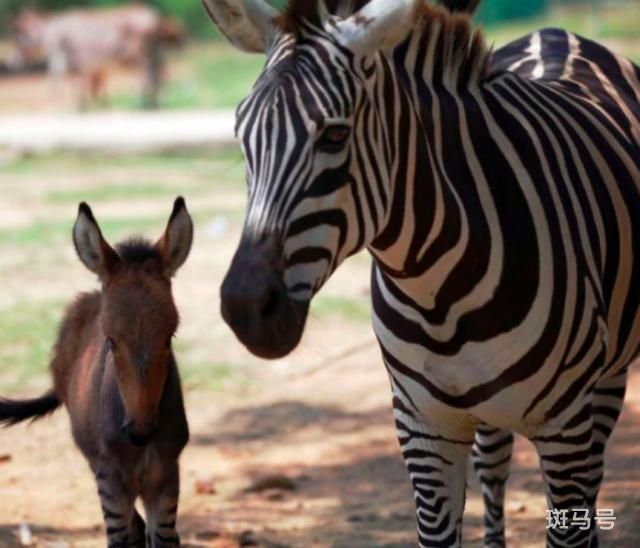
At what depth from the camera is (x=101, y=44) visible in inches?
1230

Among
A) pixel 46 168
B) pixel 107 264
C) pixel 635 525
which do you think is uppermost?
pixel 46 168

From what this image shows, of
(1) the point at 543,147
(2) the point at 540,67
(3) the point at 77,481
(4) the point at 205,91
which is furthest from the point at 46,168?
(1) the point at 543,147

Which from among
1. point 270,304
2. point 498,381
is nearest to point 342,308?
point 498,381

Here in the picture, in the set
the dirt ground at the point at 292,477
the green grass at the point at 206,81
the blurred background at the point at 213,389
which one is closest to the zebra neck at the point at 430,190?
the blurred background at the point at 213,389

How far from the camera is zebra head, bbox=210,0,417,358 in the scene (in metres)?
3.65

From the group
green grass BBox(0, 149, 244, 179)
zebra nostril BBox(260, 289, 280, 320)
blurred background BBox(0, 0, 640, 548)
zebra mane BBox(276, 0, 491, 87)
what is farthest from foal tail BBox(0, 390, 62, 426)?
green grass BBox(0, 149, 244, 179)

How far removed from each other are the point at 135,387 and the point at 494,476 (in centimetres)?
172

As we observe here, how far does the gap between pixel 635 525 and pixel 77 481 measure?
2891 millimetres

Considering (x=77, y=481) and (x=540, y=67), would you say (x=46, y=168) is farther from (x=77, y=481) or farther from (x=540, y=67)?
(x=540, y=67)

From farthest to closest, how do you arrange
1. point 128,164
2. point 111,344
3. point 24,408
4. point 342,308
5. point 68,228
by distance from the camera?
1. point 128,164
2. point 68,228
3. point 342,308
4. point 24,408
5. point 111,344

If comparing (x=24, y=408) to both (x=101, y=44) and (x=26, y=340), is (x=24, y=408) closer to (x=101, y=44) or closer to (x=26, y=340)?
(x=26, y=340)

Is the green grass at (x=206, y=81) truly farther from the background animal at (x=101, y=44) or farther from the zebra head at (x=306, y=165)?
the zebra head at (x=306, y=165)

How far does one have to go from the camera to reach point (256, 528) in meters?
6.60

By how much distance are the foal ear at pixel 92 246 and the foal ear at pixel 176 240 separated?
0.60ft
